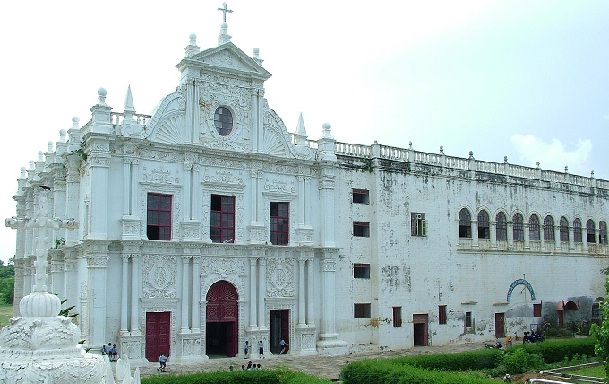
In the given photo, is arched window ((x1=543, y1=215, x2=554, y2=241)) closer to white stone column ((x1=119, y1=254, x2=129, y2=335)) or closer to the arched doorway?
the arched doorway

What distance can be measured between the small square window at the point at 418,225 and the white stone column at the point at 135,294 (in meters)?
12.8

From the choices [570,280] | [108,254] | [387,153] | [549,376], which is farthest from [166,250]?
[570,280]

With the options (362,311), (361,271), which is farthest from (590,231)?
(362,311)

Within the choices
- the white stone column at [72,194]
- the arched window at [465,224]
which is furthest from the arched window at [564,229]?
the white stone column at [72,194]

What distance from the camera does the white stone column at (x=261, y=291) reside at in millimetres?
23578

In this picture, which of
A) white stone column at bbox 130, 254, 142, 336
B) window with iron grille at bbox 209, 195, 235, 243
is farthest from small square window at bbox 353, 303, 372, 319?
white stone column at bbox 130, 254, 142, 336

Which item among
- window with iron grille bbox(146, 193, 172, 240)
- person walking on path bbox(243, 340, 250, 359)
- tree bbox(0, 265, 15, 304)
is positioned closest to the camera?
window with iron grille bbox(146, 193, 172, 240)

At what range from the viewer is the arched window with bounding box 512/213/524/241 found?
32375mm

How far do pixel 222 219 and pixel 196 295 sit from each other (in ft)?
10.1

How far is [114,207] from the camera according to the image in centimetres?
2142

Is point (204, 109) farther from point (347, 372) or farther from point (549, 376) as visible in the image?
point (549, 376)

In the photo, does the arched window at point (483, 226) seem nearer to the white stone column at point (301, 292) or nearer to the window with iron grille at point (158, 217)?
the white stone column at point (301, 292)

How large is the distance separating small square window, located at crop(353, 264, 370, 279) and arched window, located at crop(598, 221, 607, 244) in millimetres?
17597

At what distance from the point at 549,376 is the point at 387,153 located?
Result: 12.5 metres
